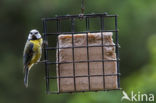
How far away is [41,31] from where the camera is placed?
15.7 m

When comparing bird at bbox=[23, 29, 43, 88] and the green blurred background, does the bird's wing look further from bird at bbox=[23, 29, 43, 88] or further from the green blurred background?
the green blurred background

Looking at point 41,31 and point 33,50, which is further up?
point 41,31

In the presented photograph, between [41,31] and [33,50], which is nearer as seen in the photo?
[33,50]

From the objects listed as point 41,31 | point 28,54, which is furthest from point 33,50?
point 41,31

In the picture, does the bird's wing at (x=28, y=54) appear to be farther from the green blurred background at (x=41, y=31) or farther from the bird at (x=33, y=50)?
the green blurred background at (x=41, y=31)

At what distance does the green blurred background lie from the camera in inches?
589

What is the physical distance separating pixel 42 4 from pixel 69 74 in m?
6.55

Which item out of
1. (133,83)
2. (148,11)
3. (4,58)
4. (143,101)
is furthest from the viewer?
(4,58)

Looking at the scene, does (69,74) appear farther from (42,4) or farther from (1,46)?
(1,46)

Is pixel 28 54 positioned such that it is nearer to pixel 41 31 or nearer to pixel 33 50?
pixel 33 50

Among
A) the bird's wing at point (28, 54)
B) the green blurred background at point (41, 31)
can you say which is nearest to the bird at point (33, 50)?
the bird's wing at point (28, 54)

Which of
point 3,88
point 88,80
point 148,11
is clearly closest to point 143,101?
point 88,80

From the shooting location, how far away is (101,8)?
1521cm

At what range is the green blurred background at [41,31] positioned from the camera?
14969 mm
